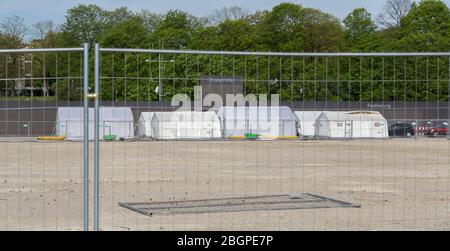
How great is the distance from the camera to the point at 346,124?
1689 inches

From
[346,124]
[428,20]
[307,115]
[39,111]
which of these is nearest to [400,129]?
[346,124]

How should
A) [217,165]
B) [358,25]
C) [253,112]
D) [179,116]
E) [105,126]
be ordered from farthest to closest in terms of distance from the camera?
1. [358,25]
2. [105,126]
3. [253,112]
4. [179,116]
5. [217,165]

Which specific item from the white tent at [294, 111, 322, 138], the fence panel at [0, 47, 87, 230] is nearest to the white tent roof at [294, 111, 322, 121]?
the white tent at [294, 111, 322, 138]

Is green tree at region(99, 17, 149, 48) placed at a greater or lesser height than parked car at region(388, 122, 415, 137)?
greater

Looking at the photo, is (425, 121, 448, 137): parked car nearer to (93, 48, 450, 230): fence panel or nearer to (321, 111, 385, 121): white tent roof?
Result: (321, 111, 385, 121): white tent roof

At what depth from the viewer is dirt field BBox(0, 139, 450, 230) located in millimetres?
12242

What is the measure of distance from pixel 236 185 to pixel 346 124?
24.3 metres

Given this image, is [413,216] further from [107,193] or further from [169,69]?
[107,193]

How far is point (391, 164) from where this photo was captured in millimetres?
28047

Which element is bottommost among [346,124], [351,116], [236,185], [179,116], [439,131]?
[236,185]

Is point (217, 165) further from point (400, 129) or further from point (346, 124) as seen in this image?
point (346, 124)

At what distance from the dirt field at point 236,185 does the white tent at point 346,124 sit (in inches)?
145

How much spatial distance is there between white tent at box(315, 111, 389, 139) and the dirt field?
3694 mm
